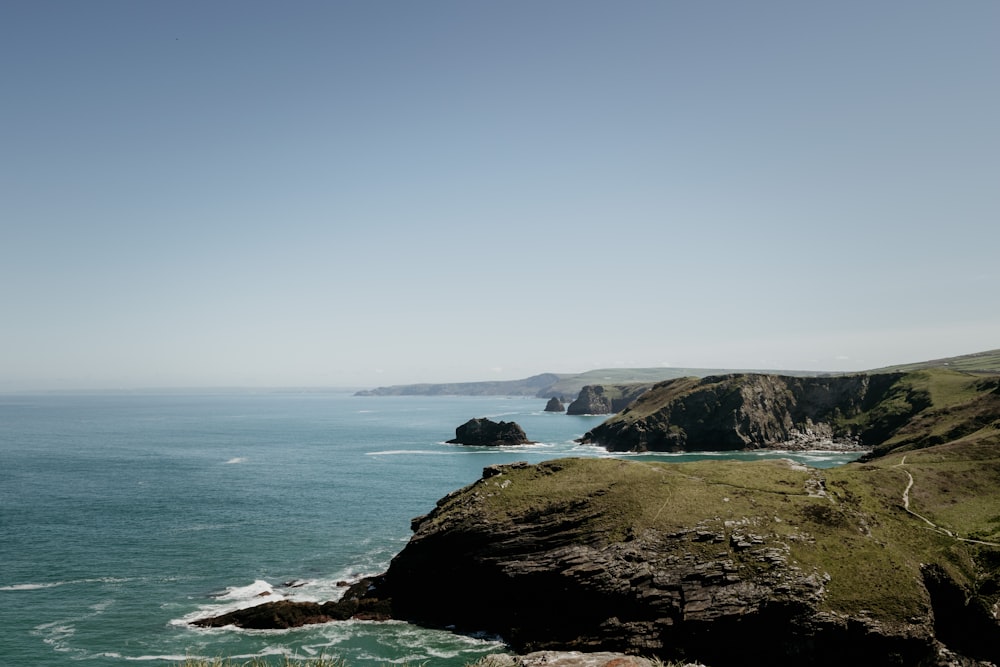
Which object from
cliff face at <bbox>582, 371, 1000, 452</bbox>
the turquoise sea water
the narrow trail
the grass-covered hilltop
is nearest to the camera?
the grass-covered hilltop

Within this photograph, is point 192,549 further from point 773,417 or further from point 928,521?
point 773,417

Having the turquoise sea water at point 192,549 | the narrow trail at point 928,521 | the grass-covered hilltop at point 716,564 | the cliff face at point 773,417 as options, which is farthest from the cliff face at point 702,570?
the cliff face at point 773,417

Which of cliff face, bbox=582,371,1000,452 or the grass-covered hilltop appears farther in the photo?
cliff face, bbox=582,371,1000,452

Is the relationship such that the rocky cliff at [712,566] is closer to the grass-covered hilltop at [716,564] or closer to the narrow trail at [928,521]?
the grass-covered hilltop at [716,564]

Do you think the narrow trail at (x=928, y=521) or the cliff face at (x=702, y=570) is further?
the narrow trail at (x=928, y=521)

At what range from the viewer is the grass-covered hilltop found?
50.1 metres

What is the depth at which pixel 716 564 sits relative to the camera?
181 ft

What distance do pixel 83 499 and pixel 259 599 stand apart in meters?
67.3

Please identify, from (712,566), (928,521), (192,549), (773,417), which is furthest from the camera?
(773,417)

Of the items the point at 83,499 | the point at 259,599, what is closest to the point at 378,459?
the point at 83,499

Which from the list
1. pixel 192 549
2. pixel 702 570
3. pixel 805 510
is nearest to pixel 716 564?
pixel 702 570

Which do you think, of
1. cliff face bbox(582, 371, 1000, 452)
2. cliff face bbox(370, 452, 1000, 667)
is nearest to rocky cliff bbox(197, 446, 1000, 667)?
cliff face bbox(370, 452, 1000, 667)

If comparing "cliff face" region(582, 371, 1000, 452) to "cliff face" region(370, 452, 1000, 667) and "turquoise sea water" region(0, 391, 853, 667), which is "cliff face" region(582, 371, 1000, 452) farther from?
"cliff face" region(370, 452, 1000, 667)

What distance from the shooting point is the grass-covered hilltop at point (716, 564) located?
50125 mm
